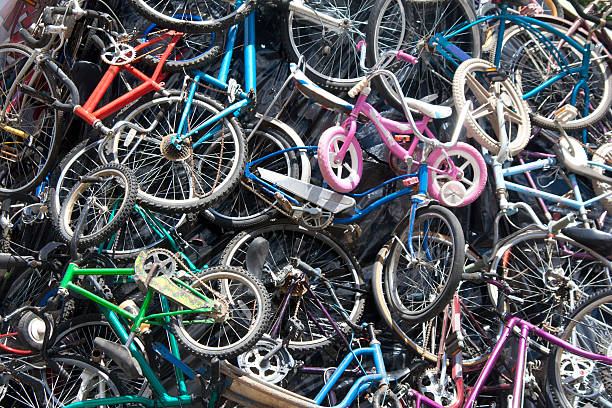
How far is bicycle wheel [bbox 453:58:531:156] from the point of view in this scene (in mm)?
5469

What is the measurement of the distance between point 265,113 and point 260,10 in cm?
132

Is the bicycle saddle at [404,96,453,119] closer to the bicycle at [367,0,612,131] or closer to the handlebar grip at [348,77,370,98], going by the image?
the bicycle at [367,0,612,131]

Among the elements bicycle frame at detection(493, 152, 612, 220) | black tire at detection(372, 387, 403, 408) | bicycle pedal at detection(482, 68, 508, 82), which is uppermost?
bicycle pedal at detection(482, 68, 508, 82)

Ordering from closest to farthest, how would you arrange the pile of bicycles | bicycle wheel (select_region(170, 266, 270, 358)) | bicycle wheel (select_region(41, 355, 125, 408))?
bicycle wheel (select_region(170, 266, 270, 358))
the pile of bicycles
bicycle wheel (select_region(41, 355, 125, 408))

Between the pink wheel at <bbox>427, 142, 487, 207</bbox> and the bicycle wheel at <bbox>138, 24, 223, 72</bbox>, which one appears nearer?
the pink wheel at <bbox>427, 142, 487, 207</bbox>

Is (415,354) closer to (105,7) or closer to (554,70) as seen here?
(554,70)

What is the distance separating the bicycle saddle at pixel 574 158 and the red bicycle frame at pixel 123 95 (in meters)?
3.87

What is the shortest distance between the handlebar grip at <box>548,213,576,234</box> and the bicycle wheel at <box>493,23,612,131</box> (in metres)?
1.80

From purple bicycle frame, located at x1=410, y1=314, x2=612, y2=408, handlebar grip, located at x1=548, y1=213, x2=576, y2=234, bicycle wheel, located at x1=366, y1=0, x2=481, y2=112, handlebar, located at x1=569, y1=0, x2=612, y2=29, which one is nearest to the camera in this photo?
purple bicycle frame, located at x1=410, y1=314, x2=612, y2=408

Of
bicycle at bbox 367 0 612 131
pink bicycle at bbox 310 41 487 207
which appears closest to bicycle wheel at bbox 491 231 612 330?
pink bicycle at bbox 310 41 487 207

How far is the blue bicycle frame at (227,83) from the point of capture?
521 cm

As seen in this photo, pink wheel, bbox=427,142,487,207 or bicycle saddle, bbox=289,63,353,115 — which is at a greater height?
bicycle saddle, bbox=289,63,353,115

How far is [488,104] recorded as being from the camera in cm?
A: 570

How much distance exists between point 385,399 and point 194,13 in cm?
423
